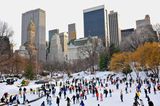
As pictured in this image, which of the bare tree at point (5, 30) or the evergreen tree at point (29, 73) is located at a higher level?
the bare tree at point (5, 30)

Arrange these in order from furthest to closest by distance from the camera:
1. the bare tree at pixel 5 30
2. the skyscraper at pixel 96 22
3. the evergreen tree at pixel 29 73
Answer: the skyscraper at pixel 96 22, the evergreen tree at pixel 29 73, the bare tree at pixel 5 30

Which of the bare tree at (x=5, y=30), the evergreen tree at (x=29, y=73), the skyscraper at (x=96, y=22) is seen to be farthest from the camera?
the skyscraper at (x=96, y=22)

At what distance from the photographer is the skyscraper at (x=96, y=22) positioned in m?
185

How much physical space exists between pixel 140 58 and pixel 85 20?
149858 mm

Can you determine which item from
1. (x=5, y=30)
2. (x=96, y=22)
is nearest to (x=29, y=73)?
(x=5, y=30)

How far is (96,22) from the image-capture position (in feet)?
619

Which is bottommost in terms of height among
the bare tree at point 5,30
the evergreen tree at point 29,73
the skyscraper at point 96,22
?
the evergreen tree at point 29,73

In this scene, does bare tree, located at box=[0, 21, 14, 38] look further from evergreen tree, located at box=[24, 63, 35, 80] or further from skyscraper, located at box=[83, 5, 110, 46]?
skyscraper, located at box=[83, 5, 110, 46]

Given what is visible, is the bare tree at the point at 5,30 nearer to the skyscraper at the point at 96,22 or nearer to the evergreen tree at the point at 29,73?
the evergreen tree at the point at 29,73

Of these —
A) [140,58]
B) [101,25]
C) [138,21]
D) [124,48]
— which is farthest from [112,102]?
[138,21]

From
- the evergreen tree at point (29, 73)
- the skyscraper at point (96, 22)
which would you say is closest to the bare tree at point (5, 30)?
the evergreen tree at point (29, 73)

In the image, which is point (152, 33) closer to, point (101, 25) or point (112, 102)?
point (112, 102)

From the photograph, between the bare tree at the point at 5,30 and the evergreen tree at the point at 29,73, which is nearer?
the bare tree at the point at 5,30

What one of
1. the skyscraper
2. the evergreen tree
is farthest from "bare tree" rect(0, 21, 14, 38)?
the skyscraper
